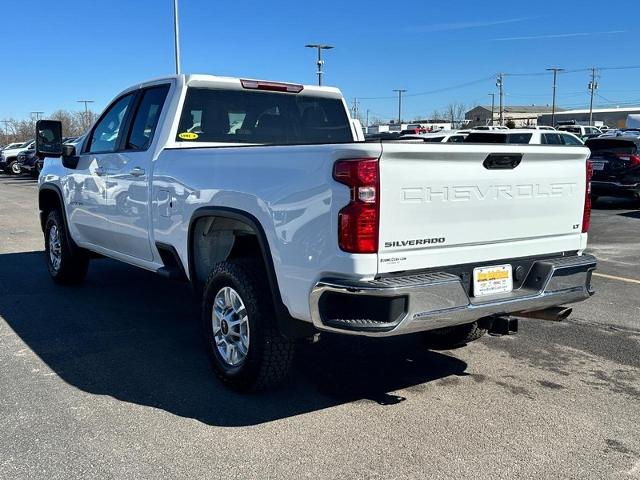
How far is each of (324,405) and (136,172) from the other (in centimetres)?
259

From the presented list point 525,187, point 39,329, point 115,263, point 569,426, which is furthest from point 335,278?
point 115,263

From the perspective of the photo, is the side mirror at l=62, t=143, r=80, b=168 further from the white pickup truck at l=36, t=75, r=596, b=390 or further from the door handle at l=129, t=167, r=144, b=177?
the door handle at l=129, t=167, r=144, b=177

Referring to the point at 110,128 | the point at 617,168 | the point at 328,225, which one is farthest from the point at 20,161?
the point at 328,225

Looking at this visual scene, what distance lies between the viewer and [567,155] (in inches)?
163

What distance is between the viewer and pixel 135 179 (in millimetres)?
5387

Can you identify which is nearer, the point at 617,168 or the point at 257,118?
the point at 257,118

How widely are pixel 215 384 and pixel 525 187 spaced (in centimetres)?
244

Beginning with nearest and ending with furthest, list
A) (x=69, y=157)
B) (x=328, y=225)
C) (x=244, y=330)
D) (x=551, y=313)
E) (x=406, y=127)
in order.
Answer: (x=328, y=225), (x=244, y=330), (x=551, y=313), (x=69, y=157), (x=406, y=127)

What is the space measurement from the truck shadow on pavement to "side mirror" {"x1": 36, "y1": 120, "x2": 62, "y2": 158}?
5.05 ft

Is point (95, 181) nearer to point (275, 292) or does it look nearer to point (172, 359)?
point (172, 359)

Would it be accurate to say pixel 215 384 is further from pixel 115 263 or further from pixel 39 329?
pixel 115 263

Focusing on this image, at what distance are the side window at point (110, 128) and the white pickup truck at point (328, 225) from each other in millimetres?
425

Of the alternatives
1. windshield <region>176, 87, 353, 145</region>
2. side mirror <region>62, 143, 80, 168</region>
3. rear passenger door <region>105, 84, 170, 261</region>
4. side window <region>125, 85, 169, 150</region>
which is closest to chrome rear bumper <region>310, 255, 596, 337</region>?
windshield <region>176, 87, 353, 145</region>

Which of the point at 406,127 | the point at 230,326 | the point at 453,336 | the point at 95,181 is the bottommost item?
the point at 453,336
